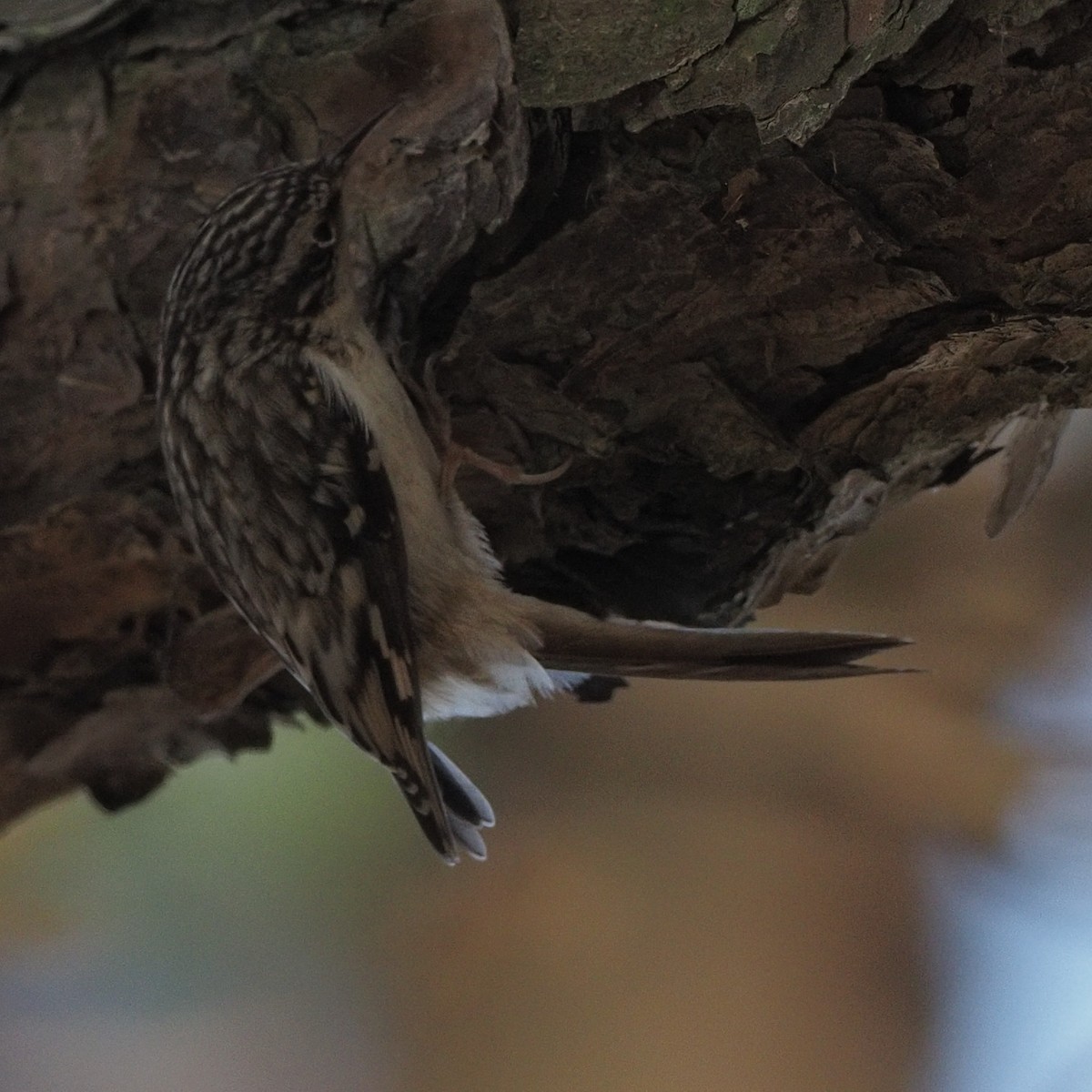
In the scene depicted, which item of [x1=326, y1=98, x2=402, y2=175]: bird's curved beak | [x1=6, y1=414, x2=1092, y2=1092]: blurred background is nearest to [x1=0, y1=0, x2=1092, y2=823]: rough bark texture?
[x1=326, y1=98, x2=402, y2=175]: bird's curved beak

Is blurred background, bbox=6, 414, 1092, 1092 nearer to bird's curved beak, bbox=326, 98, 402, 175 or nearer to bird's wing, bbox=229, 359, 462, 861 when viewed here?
bird's wing, bbox=229, 359, 462, 861

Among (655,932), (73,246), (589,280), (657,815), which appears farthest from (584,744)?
(73,246)

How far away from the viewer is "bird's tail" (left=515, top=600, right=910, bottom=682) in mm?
779

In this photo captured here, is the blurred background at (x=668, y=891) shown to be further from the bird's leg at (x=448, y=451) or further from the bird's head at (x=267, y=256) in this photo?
the bird's head at (x=267, y=256)

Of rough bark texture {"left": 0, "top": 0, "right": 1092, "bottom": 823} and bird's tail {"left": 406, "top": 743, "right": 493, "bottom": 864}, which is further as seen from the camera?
bird's tail {"left": 406, "top": 743, "right": 493, "bottom": 864}

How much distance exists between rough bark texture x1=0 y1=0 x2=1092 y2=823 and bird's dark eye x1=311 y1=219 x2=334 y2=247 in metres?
0.03

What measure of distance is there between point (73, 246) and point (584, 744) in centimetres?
68

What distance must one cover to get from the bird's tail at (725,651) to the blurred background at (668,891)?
2.5 inches

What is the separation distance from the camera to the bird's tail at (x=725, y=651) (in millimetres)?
779

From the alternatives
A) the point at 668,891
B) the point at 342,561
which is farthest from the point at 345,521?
the point at 668,891

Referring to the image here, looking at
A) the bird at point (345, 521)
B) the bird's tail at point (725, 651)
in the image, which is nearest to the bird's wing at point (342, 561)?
the bird at point (345, 521)

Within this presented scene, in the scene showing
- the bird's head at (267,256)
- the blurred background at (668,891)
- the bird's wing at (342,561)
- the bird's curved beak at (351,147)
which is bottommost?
the blurred background at (668,891)

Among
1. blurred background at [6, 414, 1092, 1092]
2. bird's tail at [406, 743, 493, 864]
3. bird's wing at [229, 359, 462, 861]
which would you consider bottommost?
blurred background at [6, 414, 1092, 1092]

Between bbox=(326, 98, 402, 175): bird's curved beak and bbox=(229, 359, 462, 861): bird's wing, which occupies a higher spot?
bbox=(326, 98, 402, 175): bird's curved beak
